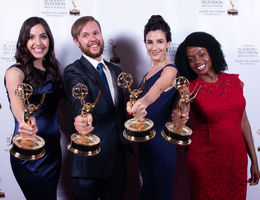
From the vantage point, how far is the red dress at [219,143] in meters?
1.96

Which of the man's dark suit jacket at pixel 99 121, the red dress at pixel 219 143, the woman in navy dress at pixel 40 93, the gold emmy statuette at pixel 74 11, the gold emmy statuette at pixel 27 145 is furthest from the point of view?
the gold emmy statuette at pixel 74 11

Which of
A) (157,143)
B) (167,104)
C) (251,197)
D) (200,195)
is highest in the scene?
(167,104)

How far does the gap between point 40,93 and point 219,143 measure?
1.48 meters

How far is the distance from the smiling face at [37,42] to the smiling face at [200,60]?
1197 millimetres

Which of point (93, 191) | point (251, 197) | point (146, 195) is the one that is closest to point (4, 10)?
point (93, 191)

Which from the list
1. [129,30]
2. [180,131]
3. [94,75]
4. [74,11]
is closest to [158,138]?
[180,131]

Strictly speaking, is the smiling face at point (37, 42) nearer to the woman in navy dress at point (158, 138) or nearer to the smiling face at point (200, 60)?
the woman in navy dress at point (158, 138)

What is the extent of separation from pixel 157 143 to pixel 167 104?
315mm

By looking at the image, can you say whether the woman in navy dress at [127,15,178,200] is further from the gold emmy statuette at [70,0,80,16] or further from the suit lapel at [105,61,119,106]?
the gold emmy statuette at [70,0,80,16]

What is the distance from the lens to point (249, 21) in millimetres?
2545

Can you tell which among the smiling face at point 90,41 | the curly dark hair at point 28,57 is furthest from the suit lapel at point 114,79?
the curly dark hair at point 28,57

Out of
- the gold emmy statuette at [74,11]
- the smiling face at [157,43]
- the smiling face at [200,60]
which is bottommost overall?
the smiling face at [200,60]

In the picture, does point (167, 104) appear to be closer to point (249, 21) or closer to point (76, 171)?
point (76, 171)

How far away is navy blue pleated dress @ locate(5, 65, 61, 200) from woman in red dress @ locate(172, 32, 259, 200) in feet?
3.73
